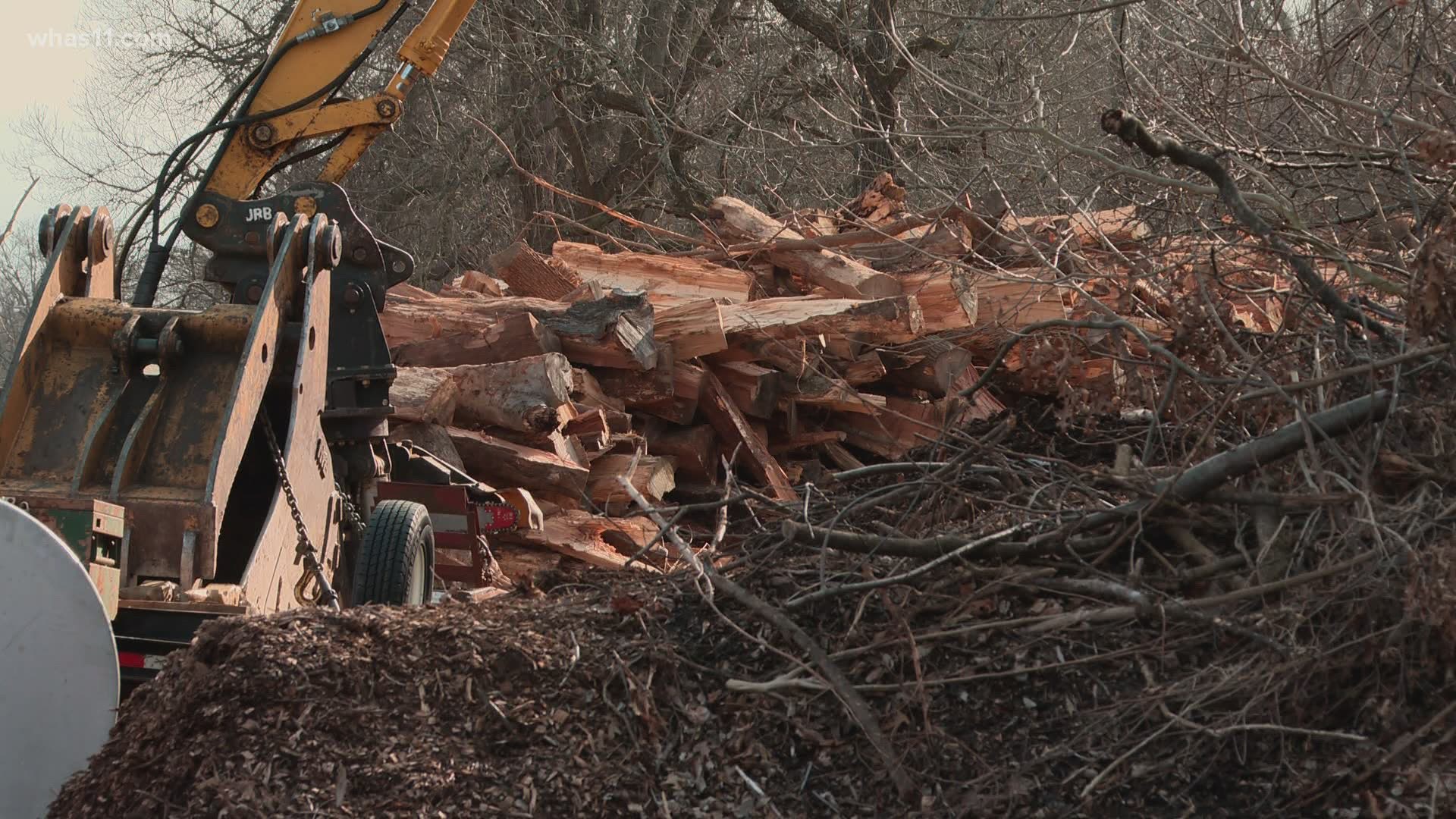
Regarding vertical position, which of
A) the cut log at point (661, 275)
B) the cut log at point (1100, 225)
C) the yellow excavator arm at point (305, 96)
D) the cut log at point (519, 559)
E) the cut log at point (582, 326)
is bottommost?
the cut log at point (519, 559)

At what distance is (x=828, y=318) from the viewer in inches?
366

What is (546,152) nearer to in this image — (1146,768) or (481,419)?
(481,419)

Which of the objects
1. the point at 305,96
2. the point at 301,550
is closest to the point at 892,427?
the point at 305,96

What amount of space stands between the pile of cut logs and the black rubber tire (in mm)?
2149

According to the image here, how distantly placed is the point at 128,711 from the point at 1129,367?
312cm

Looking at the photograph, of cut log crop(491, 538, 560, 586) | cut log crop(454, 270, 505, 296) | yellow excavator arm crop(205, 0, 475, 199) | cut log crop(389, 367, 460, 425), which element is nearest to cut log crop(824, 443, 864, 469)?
cut log crop(491, 538, 560, 586)

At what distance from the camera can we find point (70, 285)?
5457 millimetres

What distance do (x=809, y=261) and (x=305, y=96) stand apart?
4353 millimetres

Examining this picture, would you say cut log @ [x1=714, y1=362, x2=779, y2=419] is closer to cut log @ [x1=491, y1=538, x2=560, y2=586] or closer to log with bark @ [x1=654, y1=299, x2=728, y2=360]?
log with bark @ [x1=654, y1=299, x2=728, y2=360]

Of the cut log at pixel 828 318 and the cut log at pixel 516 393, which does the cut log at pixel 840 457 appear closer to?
the cut log at pixel 828 318

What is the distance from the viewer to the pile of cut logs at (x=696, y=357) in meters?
8.23

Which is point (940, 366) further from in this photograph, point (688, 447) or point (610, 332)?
point (610, 332)

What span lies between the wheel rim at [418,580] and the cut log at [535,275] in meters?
4.85

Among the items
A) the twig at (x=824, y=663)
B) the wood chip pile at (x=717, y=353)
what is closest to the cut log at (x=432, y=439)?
the wood chip pile at (x=717, y=353)
